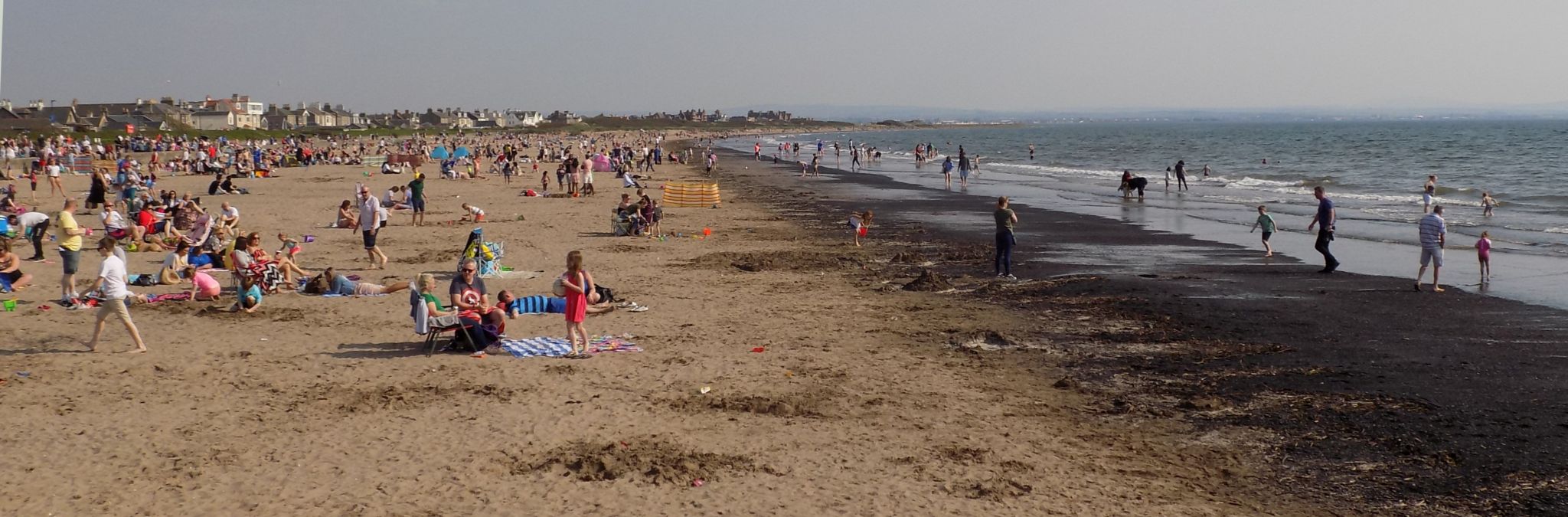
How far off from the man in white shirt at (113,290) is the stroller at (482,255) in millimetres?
5119

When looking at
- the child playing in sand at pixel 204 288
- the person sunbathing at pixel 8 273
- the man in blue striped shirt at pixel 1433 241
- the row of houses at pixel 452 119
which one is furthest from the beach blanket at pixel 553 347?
the row of houses at pixel 452 119

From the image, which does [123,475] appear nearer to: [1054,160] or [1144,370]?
[1144,370]

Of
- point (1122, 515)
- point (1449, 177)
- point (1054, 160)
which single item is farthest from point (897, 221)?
point (1054, 160)

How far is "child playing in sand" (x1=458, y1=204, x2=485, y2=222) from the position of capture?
2369 cm

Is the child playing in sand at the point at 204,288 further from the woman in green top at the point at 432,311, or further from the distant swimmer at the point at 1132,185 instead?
the distant swimmer at the point at 1132,185

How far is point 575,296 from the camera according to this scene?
1098cm

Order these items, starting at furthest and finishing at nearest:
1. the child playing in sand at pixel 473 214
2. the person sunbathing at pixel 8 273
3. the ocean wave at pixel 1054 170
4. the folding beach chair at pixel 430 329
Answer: the ocean wave at pixel 1054 170 < the child playing in sand at pixel 473 214 < the person sunbathing at pixel 8 273 < the folding beach chair at pixel 430 329

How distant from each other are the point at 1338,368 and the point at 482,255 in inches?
445

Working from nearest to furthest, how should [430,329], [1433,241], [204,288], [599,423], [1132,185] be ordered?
[599,423] < [430,329] < [204,288] < [1433,241] < [1132,185]

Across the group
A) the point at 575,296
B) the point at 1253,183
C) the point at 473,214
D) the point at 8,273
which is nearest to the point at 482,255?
the point at 575,296

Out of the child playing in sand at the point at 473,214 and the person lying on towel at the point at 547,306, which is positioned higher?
the child playing in sand at the point at 473,214

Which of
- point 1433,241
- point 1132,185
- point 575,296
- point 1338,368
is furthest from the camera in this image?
point 1132,185

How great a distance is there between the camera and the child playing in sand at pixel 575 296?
430 inches

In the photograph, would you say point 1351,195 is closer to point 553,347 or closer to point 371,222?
point 371,222
